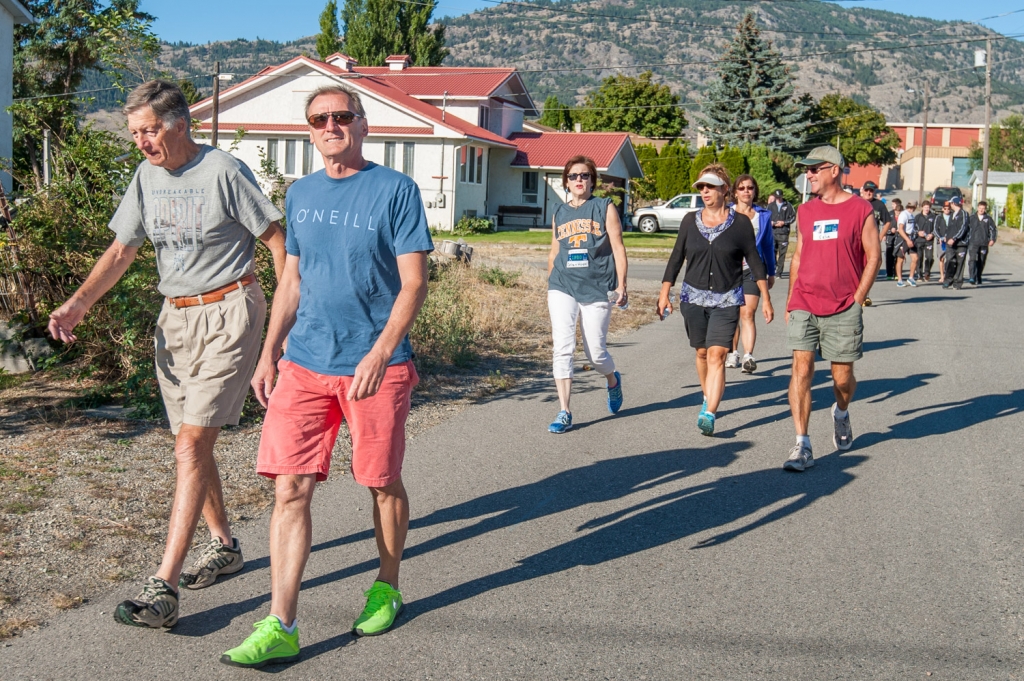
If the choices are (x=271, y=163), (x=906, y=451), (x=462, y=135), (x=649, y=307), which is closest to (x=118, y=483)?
(x=271, y=163)

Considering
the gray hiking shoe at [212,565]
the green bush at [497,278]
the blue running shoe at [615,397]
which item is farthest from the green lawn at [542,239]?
the gray hiking shoe at [212,565]

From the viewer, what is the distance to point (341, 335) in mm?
3855

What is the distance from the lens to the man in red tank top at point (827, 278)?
6.82 metres

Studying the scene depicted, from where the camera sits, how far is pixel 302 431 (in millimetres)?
3824

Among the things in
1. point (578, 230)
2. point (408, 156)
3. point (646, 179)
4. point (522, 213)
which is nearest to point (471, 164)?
point (408, 156)

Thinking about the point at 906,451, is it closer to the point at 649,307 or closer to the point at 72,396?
the point at 72,396

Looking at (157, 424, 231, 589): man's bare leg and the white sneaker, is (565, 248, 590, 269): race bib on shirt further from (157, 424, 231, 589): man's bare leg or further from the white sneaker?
(157, 424, 231, 589): man's bare leg

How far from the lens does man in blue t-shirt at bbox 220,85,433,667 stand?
3746mm

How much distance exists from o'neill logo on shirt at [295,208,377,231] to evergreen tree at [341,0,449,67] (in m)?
66.7

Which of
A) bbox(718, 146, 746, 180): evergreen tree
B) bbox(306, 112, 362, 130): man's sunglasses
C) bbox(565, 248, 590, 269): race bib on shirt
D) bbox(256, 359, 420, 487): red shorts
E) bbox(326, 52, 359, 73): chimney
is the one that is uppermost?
bbox(326, 52, 359, 73): chimney

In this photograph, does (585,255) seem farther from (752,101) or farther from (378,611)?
(752,101)

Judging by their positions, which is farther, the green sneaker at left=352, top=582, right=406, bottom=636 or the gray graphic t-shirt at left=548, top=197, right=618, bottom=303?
the gray graphic t-shirt at left=548, top=197, right=618, bottom=303

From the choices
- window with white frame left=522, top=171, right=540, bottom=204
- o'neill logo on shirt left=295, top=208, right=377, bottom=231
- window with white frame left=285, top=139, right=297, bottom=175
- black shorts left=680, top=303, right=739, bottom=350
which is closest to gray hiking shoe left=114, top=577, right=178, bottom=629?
o'neill logo on shirt left=295, top=208, right=377, bottom=231

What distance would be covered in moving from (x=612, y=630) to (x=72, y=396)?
216 inches
